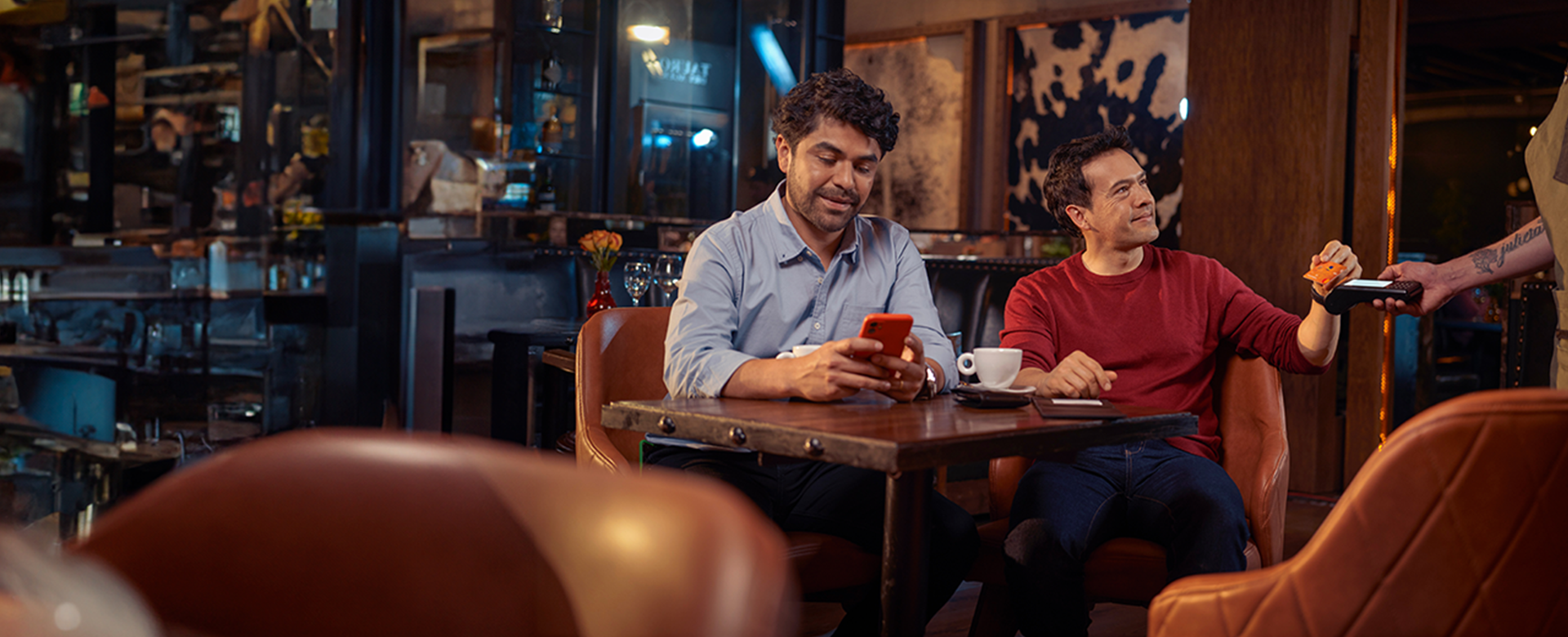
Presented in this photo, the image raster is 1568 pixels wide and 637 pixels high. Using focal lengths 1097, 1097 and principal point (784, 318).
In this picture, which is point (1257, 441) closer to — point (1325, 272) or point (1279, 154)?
point (1325, 272)

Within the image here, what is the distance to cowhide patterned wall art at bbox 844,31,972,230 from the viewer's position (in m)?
8.62

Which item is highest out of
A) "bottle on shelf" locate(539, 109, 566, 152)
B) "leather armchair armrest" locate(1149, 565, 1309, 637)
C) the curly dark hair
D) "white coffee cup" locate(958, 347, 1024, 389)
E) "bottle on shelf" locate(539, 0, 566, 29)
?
"bottle on shelf" locate(539, 0, 566, 29)

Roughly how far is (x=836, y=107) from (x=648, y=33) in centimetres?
467

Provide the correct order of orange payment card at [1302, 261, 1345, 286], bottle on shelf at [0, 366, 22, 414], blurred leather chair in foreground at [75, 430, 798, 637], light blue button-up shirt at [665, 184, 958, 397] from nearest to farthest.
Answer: blurred leather chair in foreground at [75, 430, 798, 637] → light blue button-up shirt at [665, 184, 958, 397] → orange payment card at [1302, 261, 1345, 286] → bottle on shelf at [0, 366, 22, 414]

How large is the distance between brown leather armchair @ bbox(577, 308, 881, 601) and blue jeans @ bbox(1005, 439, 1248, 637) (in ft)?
0.88

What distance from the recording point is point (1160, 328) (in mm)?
2270

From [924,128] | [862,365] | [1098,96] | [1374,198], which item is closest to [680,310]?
[862,365]

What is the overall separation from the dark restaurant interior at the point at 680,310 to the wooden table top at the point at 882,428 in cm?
1

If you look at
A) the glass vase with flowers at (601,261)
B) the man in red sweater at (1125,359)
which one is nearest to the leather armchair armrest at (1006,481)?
the man in red sweater at (1125,359)

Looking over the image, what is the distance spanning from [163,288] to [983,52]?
6053 mm

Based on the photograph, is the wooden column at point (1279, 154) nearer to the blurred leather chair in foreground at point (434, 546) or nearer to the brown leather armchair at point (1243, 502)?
the brown leather armchair at point (1243, 502)

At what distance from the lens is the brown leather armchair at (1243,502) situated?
6.21 ft

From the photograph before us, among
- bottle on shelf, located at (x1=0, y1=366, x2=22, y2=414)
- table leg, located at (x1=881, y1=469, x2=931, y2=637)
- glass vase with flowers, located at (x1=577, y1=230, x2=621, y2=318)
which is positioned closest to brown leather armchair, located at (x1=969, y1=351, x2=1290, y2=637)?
table leg, located at (x1=881, y1=469, x2=931, y2=637)

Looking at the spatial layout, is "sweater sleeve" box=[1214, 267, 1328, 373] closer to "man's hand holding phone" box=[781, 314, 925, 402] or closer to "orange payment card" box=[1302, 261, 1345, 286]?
"orange payment card" box=[1302, 261, 1345, 286]
